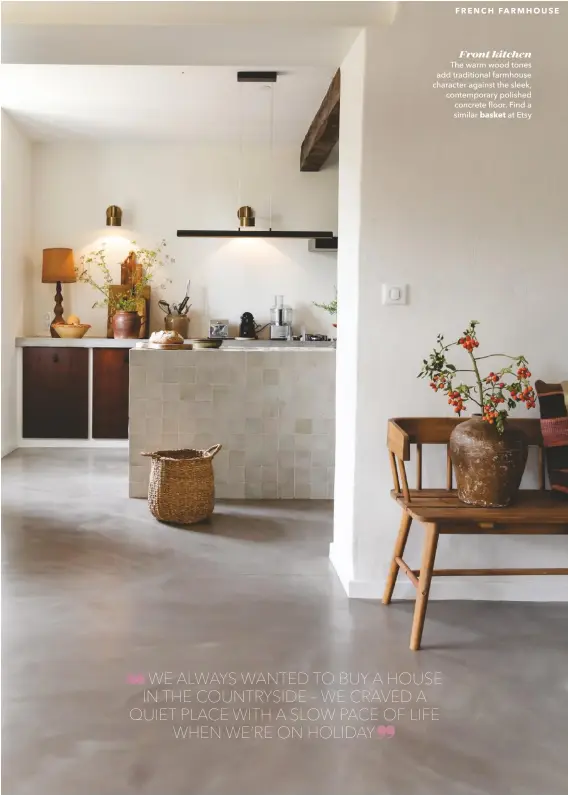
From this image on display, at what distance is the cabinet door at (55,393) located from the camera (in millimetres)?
6941

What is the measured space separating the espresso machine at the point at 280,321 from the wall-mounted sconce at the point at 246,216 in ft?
Result: 2.33

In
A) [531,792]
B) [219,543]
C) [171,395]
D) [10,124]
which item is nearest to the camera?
[531,792]

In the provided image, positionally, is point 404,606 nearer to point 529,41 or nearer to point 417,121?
point 417,121

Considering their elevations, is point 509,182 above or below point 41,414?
above

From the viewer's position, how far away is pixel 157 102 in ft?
20.1

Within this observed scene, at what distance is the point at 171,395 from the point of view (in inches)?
201

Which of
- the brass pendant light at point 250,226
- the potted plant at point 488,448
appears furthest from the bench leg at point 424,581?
the brass pendant light at point 250,226

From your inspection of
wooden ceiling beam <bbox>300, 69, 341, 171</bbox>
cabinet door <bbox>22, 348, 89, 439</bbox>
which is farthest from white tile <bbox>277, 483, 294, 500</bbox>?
cabinet door <bbox>22, 348, 89, 439</bbox>

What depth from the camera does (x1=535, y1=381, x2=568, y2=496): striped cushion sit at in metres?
3.03

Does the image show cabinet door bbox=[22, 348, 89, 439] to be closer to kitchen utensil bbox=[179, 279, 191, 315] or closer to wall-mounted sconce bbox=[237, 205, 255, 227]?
kitchen utensil bbox=[179, 279, 191, 315]

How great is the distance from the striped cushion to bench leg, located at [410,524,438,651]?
0.62m

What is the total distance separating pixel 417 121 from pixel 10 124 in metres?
4.57

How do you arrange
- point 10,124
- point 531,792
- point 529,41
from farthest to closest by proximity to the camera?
point 10,124 → point 529,41 → point 531,792

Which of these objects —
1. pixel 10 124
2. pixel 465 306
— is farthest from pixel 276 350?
pixel 10 124
